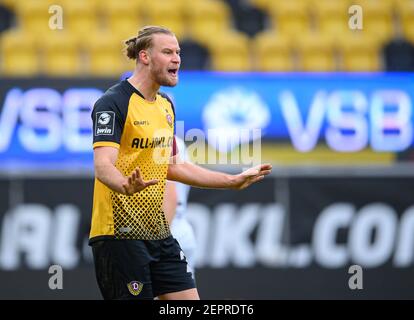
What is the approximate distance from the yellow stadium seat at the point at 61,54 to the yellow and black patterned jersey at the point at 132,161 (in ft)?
21.4

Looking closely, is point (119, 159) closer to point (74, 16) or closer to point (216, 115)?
point (216, 115)

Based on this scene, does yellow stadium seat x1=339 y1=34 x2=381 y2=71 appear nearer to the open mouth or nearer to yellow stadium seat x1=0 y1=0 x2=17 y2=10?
yellow stadium seat x1=0 y1=0 x2=17 y2=10

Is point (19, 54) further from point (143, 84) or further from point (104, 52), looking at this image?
point (143, 84)

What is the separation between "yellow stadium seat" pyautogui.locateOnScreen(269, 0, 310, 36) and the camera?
13.6 metres

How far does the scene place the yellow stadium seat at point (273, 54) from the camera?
1238 centimetres

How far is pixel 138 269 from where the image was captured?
17.9 ft

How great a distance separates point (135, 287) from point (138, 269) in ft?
0.36

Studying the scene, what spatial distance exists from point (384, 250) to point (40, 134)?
397 cm

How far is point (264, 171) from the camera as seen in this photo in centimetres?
563

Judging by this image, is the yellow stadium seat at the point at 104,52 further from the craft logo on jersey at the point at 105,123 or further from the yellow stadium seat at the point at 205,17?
the craft logo on jersey at the point at 105,123

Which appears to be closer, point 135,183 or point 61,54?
point 135,183

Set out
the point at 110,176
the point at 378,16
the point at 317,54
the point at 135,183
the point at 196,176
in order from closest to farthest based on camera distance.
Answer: the point at 135,183 → the point at 110,176 → the point at 196,176 → the point at 317,54 → the point at 378,16

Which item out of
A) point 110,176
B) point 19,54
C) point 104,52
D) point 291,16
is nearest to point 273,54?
point 291,16
